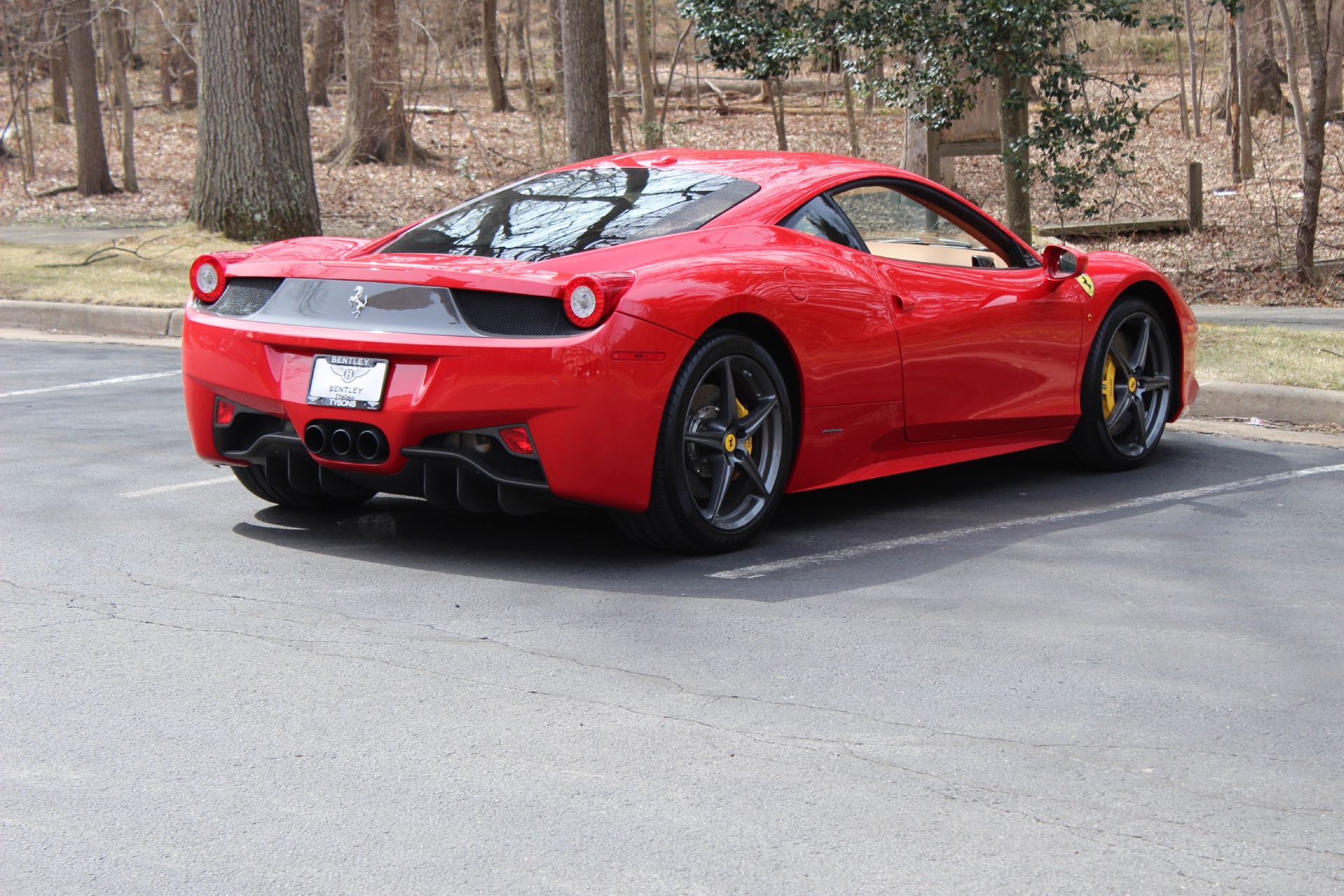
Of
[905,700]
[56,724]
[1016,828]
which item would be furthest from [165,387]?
[1016,828]

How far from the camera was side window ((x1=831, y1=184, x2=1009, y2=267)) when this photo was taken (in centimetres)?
566

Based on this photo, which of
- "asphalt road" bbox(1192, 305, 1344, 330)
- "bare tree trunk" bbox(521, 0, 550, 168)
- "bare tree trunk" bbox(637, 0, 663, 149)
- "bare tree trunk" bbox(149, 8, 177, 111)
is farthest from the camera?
"bare tree trunk" bbox(149, 8, 177, 111)

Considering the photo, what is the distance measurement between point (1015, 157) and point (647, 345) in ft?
24.4

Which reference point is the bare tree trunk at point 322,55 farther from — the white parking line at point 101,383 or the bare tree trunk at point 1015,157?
the white parking line at point 101,383

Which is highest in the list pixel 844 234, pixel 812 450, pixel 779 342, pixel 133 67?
pixel 133 67

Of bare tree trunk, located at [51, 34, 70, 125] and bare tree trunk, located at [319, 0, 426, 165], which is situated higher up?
bare tree trunk, located at [51, 34, 70, 125]

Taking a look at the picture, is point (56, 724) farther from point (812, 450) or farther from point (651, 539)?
point (812, 450)

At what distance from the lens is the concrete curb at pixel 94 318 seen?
1116cm

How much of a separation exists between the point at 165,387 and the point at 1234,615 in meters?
6.23

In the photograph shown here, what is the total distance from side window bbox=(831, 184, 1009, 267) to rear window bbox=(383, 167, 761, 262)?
544 mm

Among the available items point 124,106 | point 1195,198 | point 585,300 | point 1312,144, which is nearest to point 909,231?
point 585,300

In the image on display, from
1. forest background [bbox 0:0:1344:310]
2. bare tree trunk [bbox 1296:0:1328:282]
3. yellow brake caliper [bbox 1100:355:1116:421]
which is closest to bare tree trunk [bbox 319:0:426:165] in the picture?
forest background [bbox 0:0:1344:310]

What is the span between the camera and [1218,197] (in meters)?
20.6

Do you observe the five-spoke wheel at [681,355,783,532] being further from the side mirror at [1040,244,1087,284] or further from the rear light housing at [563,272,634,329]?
the side mirror at [1040,244,1087,284]
